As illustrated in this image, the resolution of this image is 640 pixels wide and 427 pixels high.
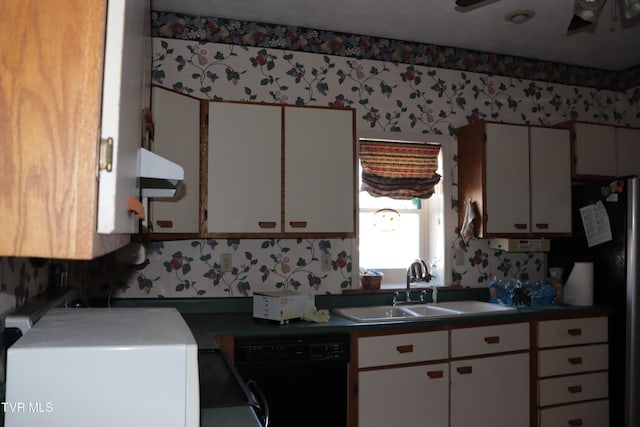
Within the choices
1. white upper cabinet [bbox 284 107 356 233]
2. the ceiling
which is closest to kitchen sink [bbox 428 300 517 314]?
white upper cabinet [bbox 284 107 356 233]

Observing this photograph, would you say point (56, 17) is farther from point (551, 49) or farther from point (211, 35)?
point (551, 49)

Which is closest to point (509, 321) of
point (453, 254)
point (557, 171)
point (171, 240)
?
point (453, 254)

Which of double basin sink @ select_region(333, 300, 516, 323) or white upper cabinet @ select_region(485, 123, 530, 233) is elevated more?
white upper cabinet @ select_region(485, 123, 530, 233)

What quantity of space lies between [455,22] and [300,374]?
2288 millimetres

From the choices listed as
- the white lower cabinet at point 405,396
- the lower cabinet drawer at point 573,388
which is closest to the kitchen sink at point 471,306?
the lower cabinet drawer at point 573,388

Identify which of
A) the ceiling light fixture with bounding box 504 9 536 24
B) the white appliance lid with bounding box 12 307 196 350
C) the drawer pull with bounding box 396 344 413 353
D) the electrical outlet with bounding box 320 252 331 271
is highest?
the ceiling light fixture with bounding box 504 9 536 24

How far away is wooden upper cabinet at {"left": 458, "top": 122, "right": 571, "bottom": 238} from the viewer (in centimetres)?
339

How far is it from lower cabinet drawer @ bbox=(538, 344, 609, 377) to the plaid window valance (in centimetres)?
128

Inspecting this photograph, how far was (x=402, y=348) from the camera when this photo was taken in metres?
2.77

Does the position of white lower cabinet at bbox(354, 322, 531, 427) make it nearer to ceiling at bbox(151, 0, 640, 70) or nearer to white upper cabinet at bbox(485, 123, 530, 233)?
white upper cabinet at bbox(485, 123, 530, 233)

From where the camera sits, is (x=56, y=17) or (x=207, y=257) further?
(x=207, y=257)

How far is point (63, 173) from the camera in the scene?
709mm

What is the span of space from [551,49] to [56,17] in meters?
3.69

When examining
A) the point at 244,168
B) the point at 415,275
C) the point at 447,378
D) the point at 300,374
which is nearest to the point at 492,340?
the point at 447,378
